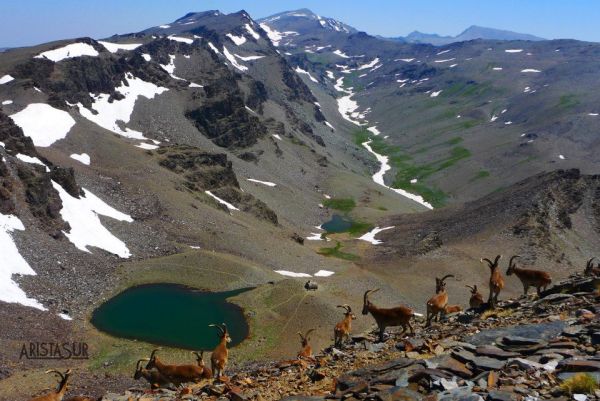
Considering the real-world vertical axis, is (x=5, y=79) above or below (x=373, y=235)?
above

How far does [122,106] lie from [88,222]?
84888mm

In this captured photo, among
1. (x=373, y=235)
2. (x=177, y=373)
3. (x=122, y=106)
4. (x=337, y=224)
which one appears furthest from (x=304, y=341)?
(x=122, y=106)

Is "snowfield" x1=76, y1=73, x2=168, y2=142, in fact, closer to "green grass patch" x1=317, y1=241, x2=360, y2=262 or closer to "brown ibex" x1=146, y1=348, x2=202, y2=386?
"green grass patch" x1=317, y1=241, x2=360, y2=262

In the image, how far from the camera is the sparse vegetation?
47.2 feet

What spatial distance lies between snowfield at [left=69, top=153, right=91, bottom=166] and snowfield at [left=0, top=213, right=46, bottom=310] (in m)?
43.3

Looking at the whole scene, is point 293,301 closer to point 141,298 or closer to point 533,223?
point 141,298

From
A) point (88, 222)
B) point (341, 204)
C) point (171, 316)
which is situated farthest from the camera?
point (341, 204)

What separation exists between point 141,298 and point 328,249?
58.3m

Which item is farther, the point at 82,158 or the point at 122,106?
the point at 122,106

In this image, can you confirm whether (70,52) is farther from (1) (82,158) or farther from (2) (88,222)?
(2) (88,222)

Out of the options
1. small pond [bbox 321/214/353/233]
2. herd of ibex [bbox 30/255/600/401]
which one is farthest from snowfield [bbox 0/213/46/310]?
small pond [bbox 321/214/353/233]

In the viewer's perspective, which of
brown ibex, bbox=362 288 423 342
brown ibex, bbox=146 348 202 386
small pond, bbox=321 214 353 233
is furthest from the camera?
small pond, bbox=321 214 353 233

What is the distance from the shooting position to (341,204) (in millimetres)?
163000

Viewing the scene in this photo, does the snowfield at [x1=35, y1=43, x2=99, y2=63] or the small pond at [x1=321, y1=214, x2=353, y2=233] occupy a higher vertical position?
the snowfield at [x1=35, y1=43, x2=99, y2=63]
